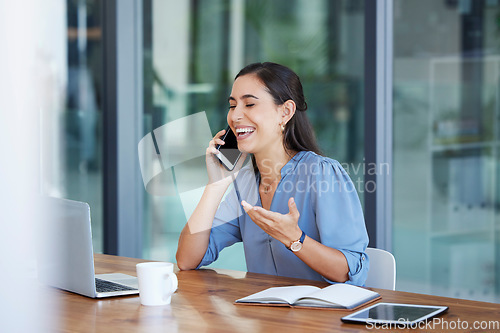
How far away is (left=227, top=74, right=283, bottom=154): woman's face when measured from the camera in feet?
6.30

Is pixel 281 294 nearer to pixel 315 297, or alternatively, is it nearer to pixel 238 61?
pixel 315 297

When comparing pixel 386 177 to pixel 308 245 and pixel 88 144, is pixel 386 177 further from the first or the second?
pixel 88 144

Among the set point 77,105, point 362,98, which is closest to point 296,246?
point 362,98

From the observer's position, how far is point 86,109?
3564 mm

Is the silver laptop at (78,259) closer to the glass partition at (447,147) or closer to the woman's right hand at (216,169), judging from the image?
the woman's right hand at (216,169)

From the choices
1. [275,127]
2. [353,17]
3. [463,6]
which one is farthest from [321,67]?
[275,127]

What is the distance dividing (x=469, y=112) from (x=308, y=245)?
1397 mm

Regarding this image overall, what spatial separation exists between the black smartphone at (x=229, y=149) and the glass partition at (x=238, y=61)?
67 cm

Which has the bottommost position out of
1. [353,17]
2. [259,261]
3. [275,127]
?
[259,261]

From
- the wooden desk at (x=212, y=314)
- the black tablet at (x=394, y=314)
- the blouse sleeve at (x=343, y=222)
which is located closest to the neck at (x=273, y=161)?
the blouse sleeve at (x=343, y=222)

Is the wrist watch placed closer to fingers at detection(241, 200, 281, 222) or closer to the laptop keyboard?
fingers at detection(241, 200, 281, 222)

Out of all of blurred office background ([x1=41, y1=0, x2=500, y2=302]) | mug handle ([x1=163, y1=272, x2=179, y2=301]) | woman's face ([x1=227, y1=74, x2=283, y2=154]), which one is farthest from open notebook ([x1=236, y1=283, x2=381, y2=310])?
blurred office background ([x1=41, y1=0, x2=500, y2=302])

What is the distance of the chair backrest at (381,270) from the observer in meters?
1.63

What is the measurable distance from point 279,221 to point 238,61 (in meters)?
1.68
